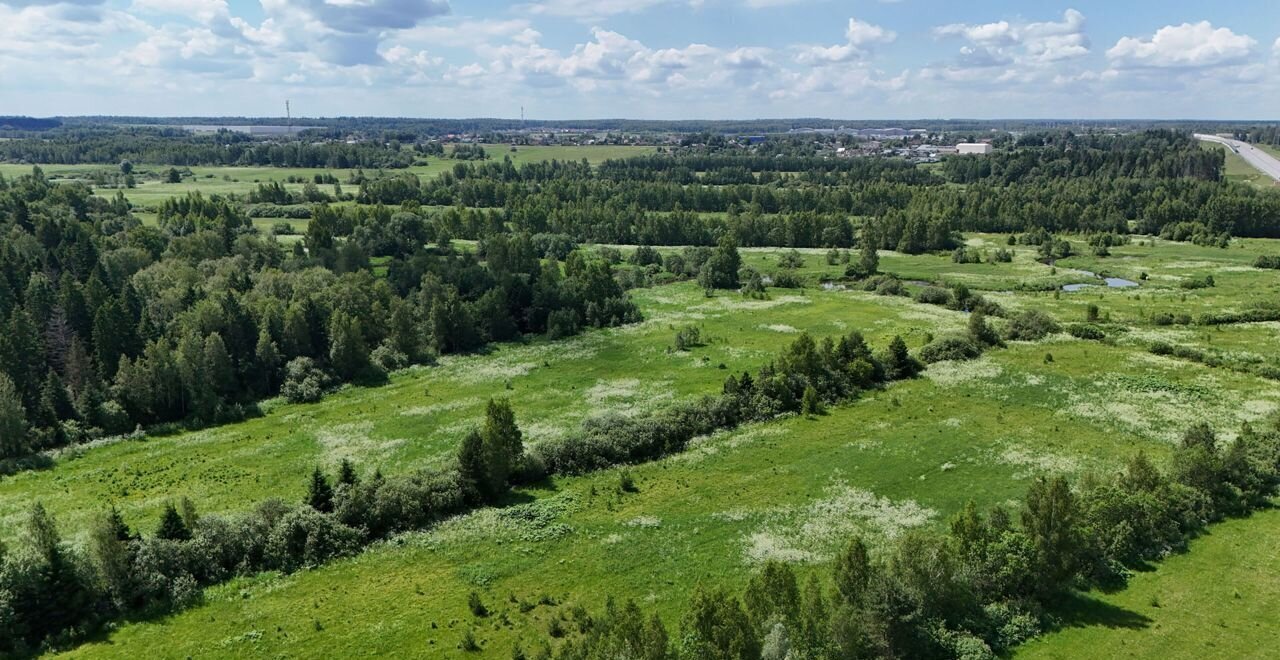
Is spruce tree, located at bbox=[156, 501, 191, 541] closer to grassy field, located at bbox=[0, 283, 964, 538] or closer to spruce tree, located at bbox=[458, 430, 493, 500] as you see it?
grassy field, located at bbox=[0, 283, 964, 538]

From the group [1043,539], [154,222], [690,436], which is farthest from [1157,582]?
[154,222]

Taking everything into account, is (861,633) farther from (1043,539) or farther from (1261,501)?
(1261,501)

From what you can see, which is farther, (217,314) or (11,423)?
(217,314)

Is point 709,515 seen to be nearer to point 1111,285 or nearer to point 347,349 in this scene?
point 347,349

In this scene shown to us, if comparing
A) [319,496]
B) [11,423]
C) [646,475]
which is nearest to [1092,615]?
[646,475]

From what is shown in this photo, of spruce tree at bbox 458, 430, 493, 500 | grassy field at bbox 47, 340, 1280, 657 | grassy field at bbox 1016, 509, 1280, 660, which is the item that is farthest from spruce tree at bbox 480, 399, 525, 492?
grassy field at bbox 1016, 509, 1280, 660

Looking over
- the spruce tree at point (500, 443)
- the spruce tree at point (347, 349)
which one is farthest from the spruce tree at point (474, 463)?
the spruce tree at point (347, 349)
